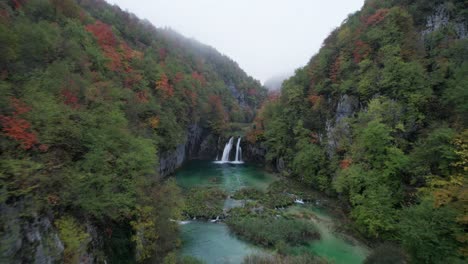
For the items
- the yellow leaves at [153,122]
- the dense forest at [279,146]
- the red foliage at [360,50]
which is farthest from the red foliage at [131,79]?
the red foliage at [360,50]

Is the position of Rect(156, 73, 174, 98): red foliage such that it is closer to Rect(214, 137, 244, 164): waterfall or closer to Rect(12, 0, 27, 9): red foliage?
Rect(12, 0, 27, 9): red foliage

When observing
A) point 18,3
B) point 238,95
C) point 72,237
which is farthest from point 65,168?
point 238,95

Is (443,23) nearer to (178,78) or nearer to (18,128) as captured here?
(18,128)

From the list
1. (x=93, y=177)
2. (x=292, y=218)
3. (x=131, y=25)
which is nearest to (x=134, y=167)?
(x=93, y=177)

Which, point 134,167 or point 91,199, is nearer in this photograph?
point 91,199

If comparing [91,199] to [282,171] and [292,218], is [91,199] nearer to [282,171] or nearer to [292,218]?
[292,218]

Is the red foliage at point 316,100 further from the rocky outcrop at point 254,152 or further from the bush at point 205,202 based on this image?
the bush at point 205,202
